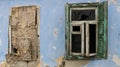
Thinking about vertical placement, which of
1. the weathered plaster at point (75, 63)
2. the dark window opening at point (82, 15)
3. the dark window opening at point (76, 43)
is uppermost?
the dark window opening at point (82, 15)

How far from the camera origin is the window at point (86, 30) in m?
7.35

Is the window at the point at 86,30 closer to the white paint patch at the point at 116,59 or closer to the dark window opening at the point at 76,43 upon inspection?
the dark window opening at the point at 76,43

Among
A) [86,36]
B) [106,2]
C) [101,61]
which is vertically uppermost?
[106,2]

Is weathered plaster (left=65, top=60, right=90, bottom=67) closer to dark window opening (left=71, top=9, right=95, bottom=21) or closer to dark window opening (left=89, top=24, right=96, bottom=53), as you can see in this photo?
dark window opening (left=89, top=24, right=96, bottom=53)

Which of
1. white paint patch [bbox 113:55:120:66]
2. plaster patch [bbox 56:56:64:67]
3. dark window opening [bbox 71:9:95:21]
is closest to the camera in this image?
white paint patch [bbox 113:55:120:66]

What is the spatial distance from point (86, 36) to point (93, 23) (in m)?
0.28

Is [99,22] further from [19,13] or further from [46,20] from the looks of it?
[19,13]

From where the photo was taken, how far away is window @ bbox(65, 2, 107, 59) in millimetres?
7348

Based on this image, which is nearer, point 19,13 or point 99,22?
point 99,22

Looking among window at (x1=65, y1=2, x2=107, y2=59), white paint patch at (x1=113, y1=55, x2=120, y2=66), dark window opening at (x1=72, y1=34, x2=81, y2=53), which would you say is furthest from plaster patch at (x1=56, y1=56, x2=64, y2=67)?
white paint patch at (x1=113, y1=55, x2=120, y2=66)

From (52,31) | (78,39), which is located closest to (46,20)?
(52,31)

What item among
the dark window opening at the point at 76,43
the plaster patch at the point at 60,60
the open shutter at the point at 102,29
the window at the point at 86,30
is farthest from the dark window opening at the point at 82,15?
the plaster patch at the point at 60,60

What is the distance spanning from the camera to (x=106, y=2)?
7.36m

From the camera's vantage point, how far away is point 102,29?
24.1ft
